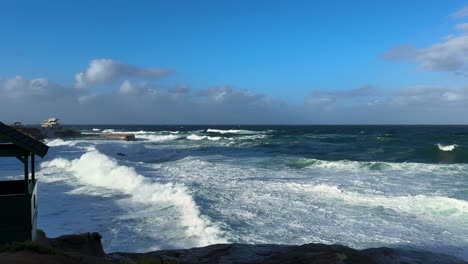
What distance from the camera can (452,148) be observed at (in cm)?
3759

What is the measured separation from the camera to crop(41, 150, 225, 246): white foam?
10.9 m

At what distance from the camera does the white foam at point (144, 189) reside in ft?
35.8

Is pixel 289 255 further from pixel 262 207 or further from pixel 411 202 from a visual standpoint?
pixel 411 202

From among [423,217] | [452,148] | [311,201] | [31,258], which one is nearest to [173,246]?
[31,258]

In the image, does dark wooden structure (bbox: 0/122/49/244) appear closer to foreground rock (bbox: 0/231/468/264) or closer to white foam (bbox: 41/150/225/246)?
foreground rock (bbox: 0/231/468/264)

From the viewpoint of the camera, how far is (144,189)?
1742cm

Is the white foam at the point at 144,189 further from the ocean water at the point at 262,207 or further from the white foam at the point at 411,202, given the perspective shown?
the white foam at the point at 411,202

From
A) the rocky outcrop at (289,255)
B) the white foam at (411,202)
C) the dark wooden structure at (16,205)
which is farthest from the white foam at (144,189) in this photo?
the white foam at (411,202)

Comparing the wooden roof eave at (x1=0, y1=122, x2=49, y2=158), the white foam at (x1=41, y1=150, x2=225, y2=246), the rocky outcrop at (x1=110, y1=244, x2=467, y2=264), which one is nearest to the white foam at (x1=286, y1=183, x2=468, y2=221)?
the white foam at (x1=41, y1=150, x2=225, y2=246)

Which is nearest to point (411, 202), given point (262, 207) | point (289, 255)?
point (262, 207)

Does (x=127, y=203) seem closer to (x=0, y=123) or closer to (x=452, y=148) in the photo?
(x=0, y=123)

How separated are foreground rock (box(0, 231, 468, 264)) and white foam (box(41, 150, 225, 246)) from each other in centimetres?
241

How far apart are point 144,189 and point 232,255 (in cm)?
1058

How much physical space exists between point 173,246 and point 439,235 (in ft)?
22.6
